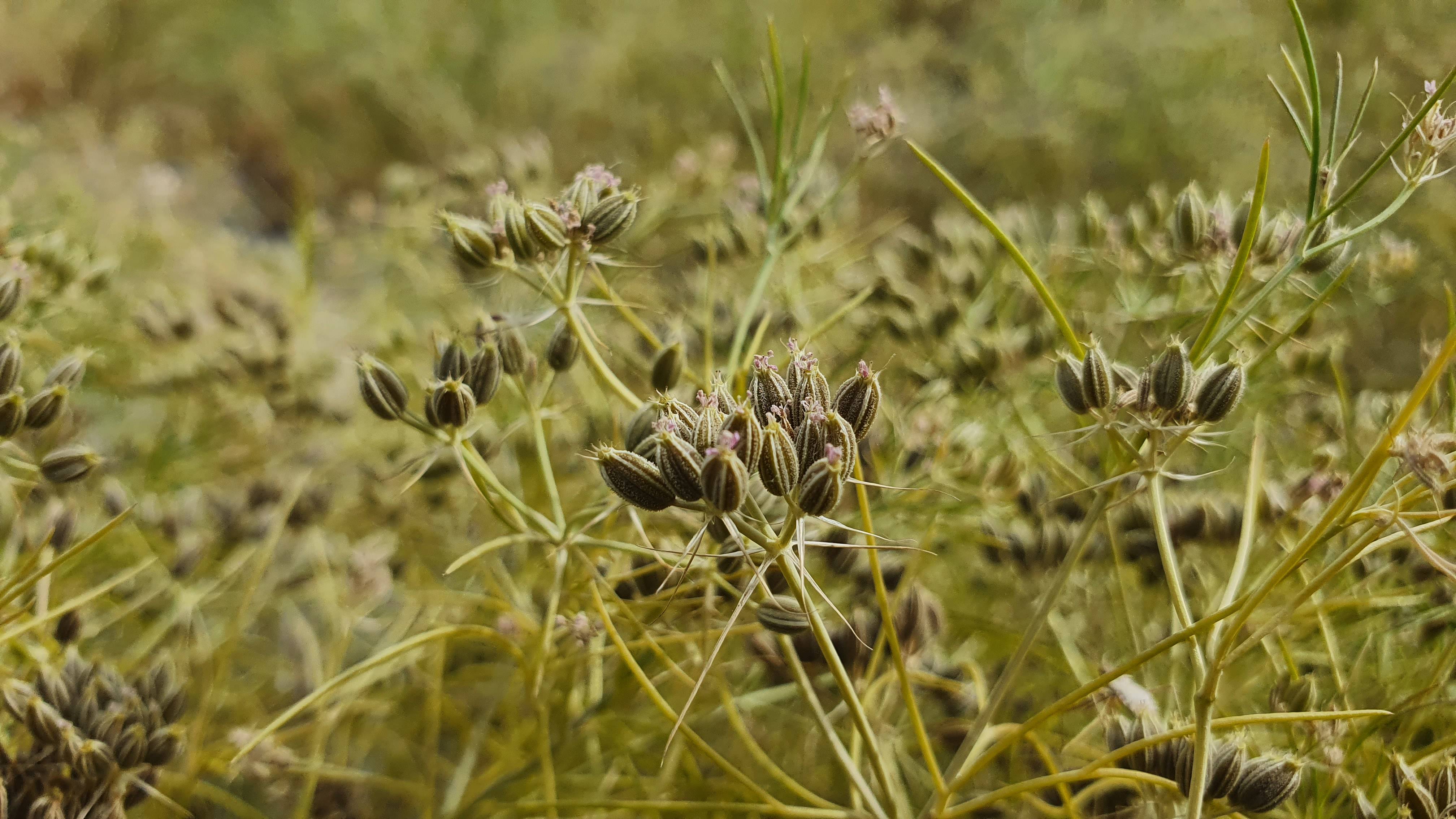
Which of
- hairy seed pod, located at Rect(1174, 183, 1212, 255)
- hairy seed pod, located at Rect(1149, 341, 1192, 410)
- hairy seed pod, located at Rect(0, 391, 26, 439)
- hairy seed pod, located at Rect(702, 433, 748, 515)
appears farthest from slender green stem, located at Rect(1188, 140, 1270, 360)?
hairy seed pod, located at Rect(0, 391, 26, 439)

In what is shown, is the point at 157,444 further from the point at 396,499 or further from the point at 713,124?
the point at 713,124

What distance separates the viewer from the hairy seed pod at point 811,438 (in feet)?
1.41

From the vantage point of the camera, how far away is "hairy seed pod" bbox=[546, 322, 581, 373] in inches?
24.5

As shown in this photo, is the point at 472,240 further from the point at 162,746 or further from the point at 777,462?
the point at 162,746

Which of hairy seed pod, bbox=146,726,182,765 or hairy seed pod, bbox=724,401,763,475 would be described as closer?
hairy seed pod, bbox=724,401,763,475

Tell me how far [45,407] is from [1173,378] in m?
0.76

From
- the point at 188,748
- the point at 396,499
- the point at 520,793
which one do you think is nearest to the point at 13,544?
the point at 188,748

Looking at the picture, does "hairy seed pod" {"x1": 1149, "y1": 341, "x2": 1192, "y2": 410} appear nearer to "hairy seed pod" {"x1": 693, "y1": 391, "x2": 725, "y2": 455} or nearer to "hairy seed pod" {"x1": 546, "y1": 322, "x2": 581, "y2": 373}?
"hairy seed pod" {"x1": 693, "y1": 391, "x2": 725, "y2": 455}

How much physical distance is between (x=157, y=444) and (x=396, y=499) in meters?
0.41

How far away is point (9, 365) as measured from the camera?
24.6 inches

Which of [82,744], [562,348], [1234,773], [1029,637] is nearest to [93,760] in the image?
[82,744]

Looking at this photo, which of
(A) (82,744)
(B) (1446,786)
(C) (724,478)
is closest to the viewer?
(C) (724,478)

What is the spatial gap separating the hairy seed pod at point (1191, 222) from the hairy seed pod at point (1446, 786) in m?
0.37

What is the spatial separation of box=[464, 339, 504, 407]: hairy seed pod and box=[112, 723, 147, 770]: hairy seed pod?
1.17 ft
